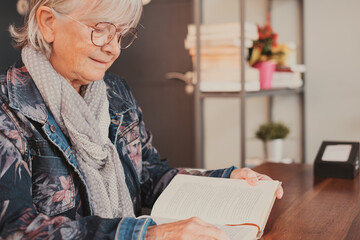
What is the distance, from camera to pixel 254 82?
2.57 meters

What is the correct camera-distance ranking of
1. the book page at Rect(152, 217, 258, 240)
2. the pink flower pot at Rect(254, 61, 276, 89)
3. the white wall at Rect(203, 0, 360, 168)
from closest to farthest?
the book page at Rect(152, 217, 258, 240)
the pink flower pot at Rect(254, 61, 276, 89)
the white wall at Rect(203, 0, 360, 168)

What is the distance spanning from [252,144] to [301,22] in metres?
0.93

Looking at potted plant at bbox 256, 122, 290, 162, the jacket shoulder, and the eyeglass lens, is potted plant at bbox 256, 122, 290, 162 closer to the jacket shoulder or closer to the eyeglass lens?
the eyeglass lens

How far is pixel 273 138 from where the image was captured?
303cm

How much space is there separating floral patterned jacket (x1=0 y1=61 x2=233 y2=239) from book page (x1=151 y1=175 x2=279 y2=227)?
162mm

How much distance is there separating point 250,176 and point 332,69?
6.83 feet

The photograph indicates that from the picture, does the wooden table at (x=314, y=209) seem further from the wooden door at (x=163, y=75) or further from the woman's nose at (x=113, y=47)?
the wooden door at (x=163, y=75)

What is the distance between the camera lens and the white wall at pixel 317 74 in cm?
312

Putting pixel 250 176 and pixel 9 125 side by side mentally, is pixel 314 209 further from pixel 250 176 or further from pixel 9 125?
pixel 9 125

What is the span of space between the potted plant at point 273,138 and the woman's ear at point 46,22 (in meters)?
2.02

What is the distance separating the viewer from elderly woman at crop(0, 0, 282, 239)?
0.93 m

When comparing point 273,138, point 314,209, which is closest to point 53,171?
point 314,209

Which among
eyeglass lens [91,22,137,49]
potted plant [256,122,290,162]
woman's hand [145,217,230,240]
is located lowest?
potted plant [256,122,290,162]

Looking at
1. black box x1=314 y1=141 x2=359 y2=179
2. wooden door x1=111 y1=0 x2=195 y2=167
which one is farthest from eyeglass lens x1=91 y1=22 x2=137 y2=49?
wooden door x1=111 y1=0 x2=195 y2=167
